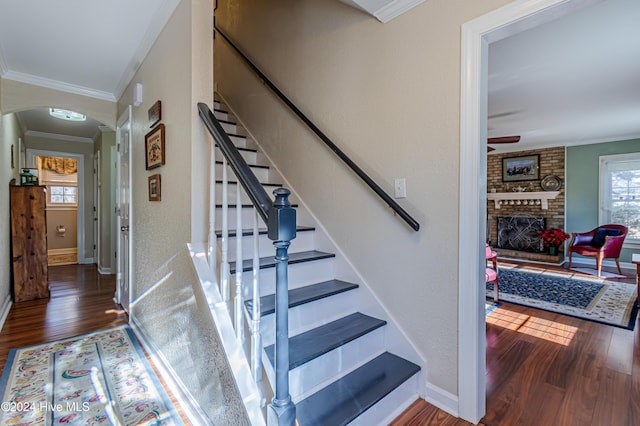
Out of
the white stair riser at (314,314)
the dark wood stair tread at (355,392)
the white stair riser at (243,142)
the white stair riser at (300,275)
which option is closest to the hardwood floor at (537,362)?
the dark wood stair tread at (355,392)

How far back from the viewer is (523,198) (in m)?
6.84

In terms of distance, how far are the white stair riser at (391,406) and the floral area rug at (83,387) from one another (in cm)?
104

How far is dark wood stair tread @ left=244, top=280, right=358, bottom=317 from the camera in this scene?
1.62m

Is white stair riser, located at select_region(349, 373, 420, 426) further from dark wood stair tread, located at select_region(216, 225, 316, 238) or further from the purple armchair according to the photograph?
the purple armchair

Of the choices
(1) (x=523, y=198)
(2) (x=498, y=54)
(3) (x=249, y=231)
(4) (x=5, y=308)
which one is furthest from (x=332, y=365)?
(1) (x=523, y=198)

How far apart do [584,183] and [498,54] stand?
513cm

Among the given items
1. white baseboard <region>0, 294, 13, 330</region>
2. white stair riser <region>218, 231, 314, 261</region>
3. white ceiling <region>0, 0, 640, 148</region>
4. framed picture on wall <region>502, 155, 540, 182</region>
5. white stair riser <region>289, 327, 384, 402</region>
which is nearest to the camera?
white stair riser <region>289, 327, 384, 402</region>

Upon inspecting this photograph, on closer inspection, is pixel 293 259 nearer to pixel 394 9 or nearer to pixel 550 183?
pixel 394 9

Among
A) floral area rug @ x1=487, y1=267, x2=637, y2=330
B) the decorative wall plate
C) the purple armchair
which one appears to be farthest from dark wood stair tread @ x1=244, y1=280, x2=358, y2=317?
the decorative wall plate

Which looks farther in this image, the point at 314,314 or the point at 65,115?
the point at 65,115

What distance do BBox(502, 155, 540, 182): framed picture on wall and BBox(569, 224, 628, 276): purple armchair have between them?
1.65 meters

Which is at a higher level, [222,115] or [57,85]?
[57,85]

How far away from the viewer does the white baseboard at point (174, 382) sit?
1667 millimetres

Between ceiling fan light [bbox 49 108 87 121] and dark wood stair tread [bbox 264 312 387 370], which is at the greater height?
ceiling fan light [bbox 49 108 87 121]
